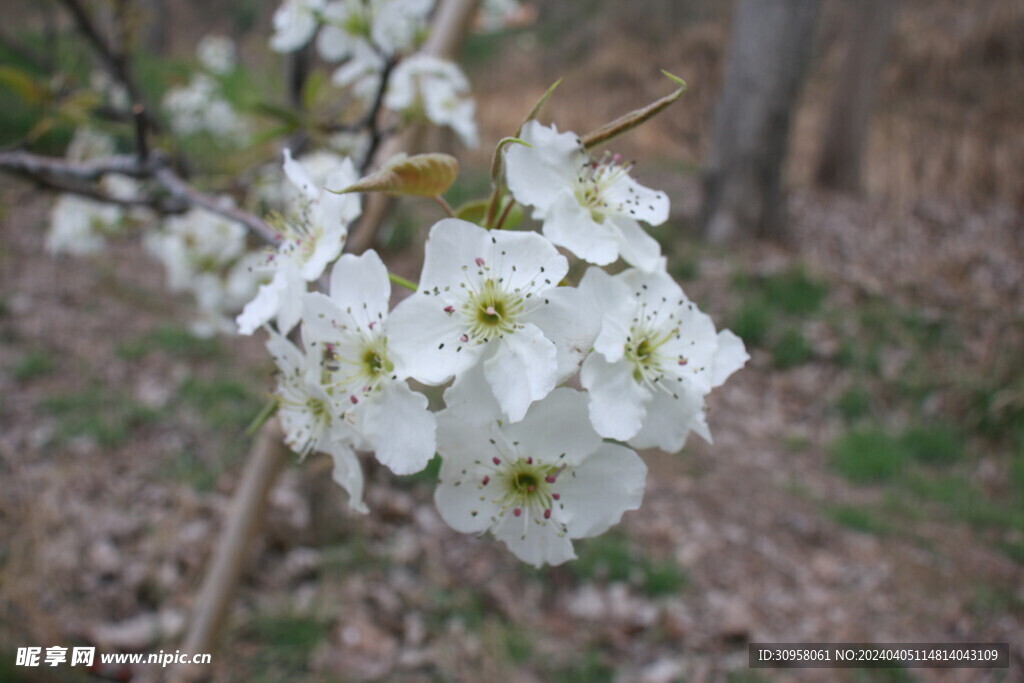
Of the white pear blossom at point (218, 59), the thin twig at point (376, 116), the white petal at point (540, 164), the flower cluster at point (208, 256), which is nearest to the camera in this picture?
the white petal at point (540, 164)

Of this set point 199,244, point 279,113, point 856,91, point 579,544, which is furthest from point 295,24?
point 856,91

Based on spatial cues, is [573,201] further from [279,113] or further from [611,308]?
[279,113]

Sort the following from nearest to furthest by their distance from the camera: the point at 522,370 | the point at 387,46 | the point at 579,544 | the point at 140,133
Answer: the point at 522,370 < the point at 140,133 < the point at 387,46 < the point at 579,544

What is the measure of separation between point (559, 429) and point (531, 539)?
16 centimetres

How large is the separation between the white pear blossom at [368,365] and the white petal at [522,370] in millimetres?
83

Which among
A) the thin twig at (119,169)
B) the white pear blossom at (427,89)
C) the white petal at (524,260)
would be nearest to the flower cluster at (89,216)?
the thin twig at (119,169)

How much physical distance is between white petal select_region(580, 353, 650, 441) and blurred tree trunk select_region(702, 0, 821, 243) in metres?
4.48

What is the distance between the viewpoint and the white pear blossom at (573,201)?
81 cm

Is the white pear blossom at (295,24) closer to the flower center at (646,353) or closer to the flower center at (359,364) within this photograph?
the flower center at (359,364)

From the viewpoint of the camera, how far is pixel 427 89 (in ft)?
5.25

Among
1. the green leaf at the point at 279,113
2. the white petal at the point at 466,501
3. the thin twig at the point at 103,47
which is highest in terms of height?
the thin twig at the point at 103,47

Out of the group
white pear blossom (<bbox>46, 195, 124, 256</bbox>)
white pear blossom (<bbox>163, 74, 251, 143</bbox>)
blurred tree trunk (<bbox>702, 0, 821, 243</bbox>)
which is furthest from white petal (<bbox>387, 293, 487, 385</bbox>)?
blurred tree trunk (<bbox>702, 0, 821, 243</bbox>)

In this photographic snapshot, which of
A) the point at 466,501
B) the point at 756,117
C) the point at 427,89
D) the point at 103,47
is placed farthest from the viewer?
the point at 756,117

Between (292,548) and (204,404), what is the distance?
Answer: 1.09m
